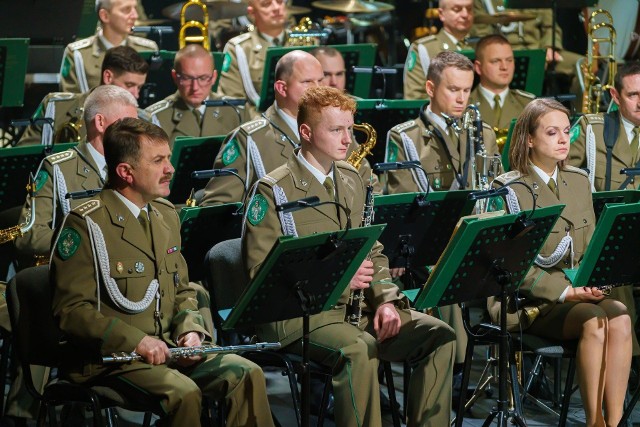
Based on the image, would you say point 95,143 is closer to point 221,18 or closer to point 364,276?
point 364,276

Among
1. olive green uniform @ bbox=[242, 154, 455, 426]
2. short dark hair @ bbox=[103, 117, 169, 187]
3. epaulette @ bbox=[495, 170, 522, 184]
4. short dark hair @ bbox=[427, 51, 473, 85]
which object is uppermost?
short dark hair @ bbox=[103, 117, 169, 187]

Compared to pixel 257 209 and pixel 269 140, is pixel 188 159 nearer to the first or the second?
pixel 269 140

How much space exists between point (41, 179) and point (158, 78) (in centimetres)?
232

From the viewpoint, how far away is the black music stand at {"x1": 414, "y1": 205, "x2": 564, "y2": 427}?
4625 mm

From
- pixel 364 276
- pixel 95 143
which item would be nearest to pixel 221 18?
pixel 95 143

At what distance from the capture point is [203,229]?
533 centimetres

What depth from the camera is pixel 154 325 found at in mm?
4562

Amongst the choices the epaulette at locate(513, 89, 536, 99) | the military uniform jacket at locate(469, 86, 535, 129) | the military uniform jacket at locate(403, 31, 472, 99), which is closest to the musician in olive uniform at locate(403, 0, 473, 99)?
the military uniform jacket at locate(403, 31, 472, 99)

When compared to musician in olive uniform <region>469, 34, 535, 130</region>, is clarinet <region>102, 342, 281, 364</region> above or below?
below

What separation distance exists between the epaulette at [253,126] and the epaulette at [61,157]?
917mm

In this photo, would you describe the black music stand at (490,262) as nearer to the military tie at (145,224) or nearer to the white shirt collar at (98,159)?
the military tie at (145,224)

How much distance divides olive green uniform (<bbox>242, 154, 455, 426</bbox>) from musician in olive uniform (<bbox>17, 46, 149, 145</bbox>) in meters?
1.89

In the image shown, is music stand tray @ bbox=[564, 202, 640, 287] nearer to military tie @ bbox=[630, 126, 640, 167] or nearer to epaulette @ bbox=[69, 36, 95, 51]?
military tie @ bbox=[630, 126, 640, 167]

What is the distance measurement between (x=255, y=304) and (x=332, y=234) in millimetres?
370
